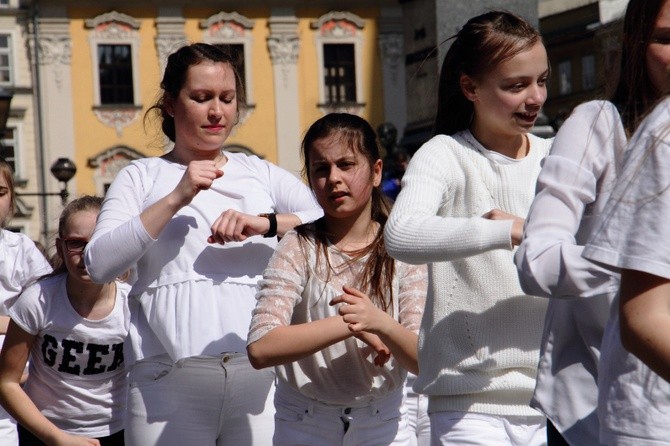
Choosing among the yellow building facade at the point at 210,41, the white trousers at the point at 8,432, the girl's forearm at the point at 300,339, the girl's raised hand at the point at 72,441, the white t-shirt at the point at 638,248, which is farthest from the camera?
the yellow building facade at the point at 210,41

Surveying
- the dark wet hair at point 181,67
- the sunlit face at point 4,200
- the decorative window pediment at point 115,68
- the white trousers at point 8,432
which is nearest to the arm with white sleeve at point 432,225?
the dark wet hair at point 181,67

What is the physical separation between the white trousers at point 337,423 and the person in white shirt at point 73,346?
1.42m

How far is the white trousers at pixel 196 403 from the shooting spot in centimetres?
434

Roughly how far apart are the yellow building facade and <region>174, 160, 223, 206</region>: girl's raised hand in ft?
135

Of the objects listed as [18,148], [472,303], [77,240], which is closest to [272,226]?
[472,303]

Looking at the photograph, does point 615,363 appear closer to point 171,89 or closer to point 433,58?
point 171,89

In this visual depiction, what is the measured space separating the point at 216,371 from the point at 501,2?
710 cm

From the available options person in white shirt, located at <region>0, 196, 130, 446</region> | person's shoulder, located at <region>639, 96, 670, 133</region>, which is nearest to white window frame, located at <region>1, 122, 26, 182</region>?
person in white shirt, located at <region>0, 196, 130, 446</region>

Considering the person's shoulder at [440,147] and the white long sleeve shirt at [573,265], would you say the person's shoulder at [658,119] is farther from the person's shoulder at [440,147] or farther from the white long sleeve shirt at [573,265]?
the person's shoulder at [440,147]

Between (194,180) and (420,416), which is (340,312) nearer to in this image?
(194,180)

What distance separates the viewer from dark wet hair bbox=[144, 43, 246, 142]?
15.1ft

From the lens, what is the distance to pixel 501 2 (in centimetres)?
1101

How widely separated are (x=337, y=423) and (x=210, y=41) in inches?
1681

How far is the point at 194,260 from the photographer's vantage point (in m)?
4.43
